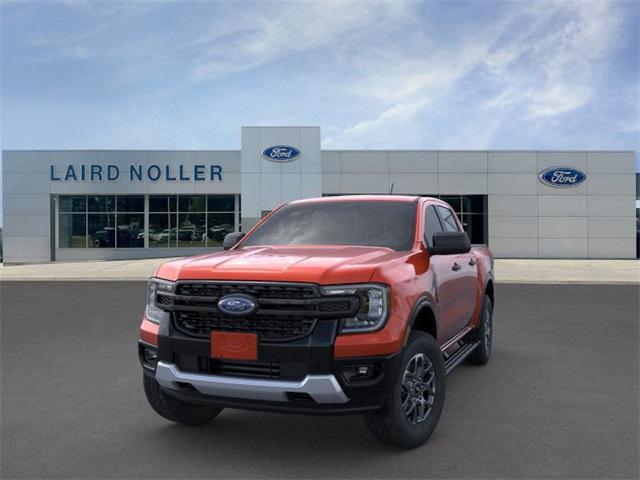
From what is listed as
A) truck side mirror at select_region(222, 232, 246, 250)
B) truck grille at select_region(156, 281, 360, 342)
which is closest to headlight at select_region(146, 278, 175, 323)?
truck grille at select_region(156, 281, 360, 342)

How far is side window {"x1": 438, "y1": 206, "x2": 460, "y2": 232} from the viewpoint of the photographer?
223 inches

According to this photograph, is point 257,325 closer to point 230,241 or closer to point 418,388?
point 418,388

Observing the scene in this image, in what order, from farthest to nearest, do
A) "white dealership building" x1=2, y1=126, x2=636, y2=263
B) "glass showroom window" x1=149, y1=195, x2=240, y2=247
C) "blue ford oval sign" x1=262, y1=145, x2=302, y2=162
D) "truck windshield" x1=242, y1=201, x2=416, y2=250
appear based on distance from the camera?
"glass showroom window" x1=149, y1=195, x2=240, y2=247, "white dealership building" x1=2, y1=126, x2=636, y2=263, "blue ford oval sign" x1=262, y1=145, x2=302, y2=162, "truck windshield" x1=242, y1=201, x2=416, y2=250

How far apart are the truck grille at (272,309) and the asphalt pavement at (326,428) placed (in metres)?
0.91

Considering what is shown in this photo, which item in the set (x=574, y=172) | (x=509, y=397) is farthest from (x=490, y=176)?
(x=509, y=397)

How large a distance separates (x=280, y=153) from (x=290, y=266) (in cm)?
2523

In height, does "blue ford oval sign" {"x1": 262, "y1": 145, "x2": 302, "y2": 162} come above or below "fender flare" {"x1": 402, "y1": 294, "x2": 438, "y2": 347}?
above

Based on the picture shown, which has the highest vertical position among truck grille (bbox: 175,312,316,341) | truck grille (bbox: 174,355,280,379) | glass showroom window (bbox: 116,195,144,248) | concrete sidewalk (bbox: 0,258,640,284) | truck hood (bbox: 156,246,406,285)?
glass showroom window (bbox: 116,195,144,248)

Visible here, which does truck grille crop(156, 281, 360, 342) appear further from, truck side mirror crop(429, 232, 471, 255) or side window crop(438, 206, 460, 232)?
side window crop(438, 206, 460, 232)

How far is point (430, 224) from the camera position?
16.7ft

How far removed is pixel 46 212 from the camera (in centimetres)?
3047

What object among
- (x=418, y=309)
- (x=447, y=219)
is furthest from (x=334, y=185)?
(x=418, y=309)

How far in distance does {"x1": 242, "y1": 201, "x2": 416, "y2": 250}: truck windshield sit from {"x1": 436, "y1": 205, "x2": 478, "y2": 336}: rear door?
655mm

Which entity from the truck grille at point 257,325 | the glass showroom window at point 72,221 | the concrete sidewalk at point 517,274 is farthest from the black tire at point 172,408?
the glass showroom window at point 72,221
